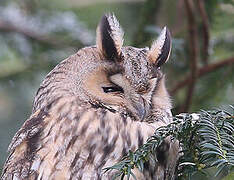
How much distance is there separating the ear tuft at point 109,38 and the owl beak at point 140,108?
0.27 metres

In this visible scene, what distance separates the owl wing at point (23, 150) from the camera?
9.70 feet

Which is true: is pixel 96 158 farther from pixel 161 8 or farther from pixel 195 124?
pixel 161 8

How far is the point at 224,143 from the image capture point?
7.50 ft

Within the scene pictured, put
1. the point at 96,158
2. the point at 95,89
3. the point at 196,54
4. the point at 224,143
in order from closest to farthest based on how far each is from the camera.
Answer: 1. the point at 224,143
2. the point at 96,158
3. the point at 95,89
4. the point at 196,54

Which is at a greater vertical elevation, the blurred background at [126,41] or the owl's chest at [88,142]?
the blurred background at [126,41]

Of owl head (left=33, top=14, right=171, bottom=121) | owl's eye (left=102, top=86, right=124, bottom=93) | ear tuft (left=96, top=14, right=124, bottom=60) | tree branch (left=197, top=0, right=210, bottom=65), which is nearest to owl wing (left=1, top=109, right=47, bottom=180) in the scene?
owl head (left=33, top=14, right=171, bottom=121)

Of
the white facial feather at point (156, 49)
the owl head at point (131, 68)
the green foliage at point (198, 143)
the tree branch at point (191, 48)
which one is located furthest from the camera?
the tree branch at point (191, 48)

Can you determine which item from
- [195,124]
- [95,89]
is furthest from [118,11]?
[195,124]

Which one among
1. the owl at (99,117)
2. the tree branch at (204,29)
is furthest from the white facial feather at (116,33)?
the tree branch at (204,29)

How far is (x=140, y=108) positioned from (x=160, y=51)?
0.34 meters

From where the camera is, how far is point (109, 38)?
9.97 feet

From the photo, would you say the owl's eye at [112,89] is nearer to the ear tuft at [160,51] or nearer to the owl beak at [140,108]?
the owl beak at [140,108]

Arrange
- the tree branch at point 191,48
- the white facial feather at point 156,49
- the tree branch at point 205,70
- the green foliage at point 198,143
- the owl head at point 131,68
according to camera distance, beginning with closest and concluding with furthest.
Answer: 1. the green foliage at point 198,143
2. the owl head at point 131,68
3. the white facial feather at point 156,49
4. the tree branch at point 191,48
5. the tree branch at point 205,70

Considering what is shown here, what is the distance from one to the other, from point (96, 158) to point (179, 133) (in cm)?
58
